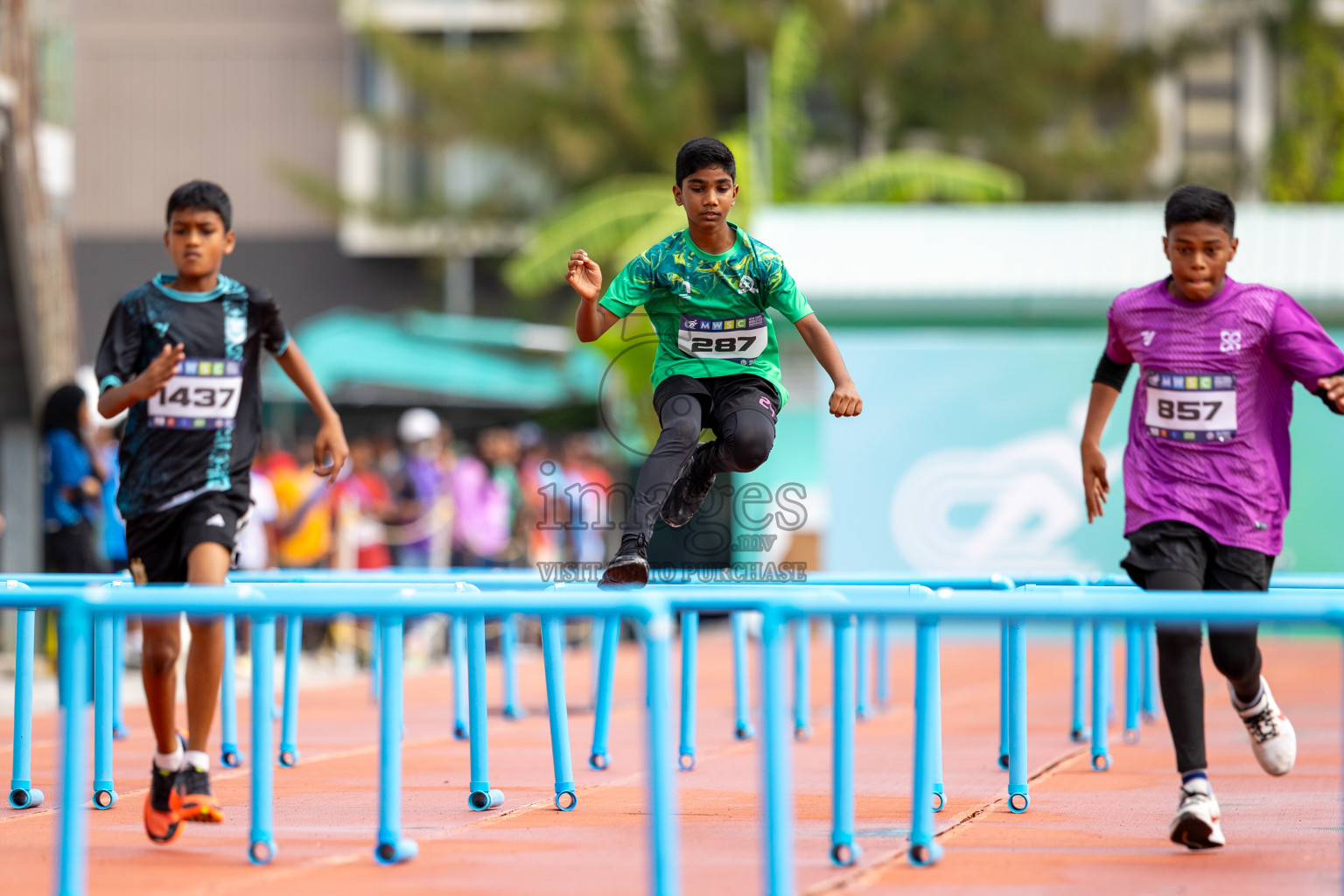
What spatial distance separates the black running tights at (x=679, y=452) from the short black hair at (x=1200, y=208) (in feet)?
5.13

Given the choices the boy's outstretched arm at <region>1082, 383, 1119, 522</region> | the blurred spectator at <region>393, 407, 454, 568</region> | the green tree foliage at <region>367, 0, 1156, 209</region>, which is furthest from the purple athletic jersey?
the green tree foliage at <region>367, 0, 1156, 209</region>

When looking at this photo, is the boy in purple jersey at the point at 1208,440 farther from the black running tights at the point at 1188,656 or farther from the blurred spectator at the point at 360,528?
the blurred spectator at the point at 360,528

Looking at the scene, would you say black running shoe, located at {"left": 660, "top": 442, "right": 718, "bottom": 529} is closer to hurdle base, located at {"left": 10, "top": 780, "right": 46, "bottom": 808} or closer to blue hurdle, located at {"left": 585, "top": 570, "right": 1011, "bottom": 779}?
blue hurdle, located at {"left": 585, "top": 570, "right": 1011, "bottom": 779}

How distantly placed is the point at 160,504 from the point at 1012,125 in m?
28.4

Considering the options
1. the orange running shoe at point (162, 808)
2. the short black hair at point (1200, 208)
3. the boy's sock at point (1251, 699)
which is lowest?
the orange running shoe at point (162, 808)

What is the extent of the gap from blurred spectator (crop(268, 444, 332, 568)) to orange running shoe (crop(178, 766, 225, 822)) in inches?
361

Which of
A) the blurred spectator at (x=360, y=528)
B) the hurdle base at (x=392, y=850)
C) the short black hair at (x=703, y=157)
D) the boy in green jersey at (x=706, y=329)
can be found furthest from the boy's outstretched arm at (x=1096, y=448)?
the blurred spectator at (x=360, y=528)

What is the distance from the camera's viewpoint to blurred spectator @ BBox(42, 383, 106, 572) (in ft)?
41.1

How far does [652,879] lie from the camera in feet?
14.8

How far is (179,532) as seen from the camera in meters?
6.02

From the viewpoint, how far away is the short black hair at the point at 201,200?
239 inches

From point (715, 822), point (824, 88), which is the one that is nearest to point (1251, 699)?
point (715, 822)

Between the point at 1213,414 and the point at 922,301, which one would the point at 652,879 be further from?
the point at 922,301

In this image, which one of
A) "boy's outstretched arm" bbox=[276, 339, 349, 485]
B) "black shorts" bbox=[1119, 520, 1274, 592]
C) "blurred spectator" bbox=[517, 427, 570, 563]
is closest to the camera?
"black shorts" bbox=[1119, 520, 1274, 592]
